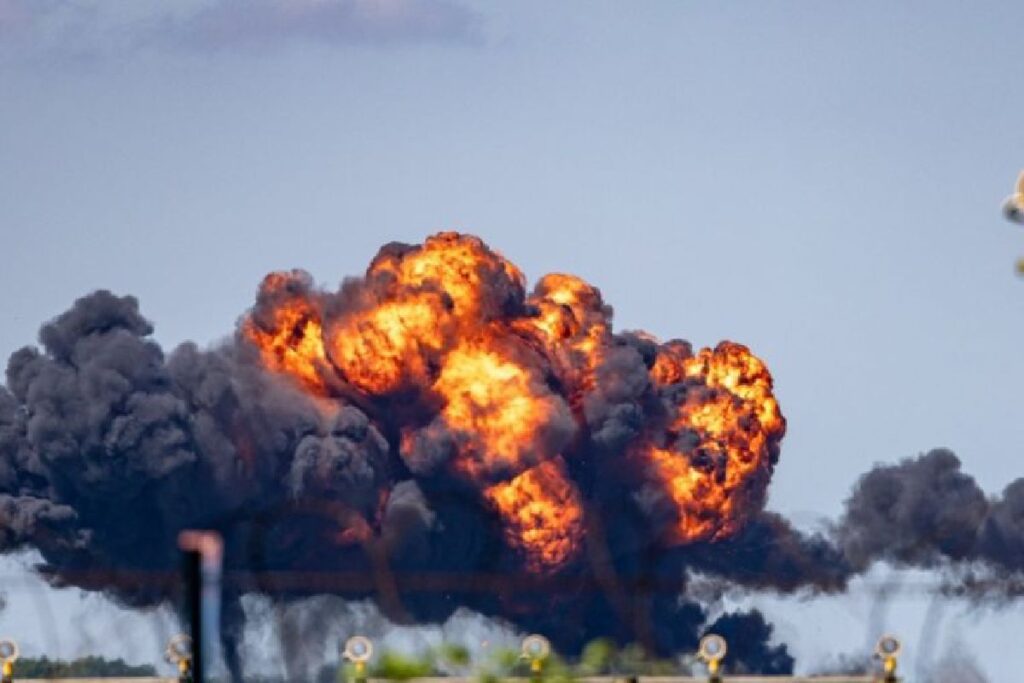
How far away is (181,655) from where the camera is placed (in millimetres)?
88438

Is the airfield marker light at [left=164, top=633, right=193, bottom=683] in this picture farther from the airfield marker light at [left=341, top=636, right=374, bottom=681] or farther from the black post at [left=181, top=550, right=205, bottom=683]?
the black post at [left=181, top=550, right=205, bottom=683]

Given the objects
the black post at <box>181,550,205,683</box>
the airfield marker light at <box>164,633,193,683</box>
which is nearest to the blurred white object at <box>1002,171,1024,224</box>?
the black post at <box>181,550,205,683</box>

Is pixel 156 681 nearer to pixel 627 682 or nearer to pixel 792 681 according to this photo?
pixel 792 681

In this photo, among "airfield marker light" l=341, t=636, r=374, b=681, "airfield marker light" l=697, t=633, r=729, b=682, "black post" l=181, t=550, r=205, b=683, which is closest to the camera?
"black post" l=181, t=550, r=205, b=683

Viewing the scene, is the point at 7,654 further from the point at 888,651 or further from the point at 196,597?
the point at 196,597

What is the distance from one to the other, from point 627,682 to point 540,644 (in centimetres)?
1122

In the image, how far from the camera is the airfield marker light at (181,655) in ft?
290

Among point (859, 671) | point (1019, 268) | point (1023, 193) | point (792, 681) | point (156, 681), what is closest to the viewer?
point (1019, 268)

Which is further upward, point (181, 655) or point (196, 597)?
point (181, 655)

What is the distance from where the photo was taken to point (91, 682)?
107 m

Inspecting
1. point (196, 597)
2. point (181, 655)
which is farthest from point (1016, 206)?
point (181, 655)

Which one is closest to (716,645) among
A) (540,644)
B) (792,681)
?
(540,644)

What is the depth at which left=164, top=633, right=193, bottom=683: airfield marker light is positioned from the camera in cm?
8847

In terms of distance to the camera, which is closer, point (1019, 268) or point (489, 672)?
point (489, 672)
